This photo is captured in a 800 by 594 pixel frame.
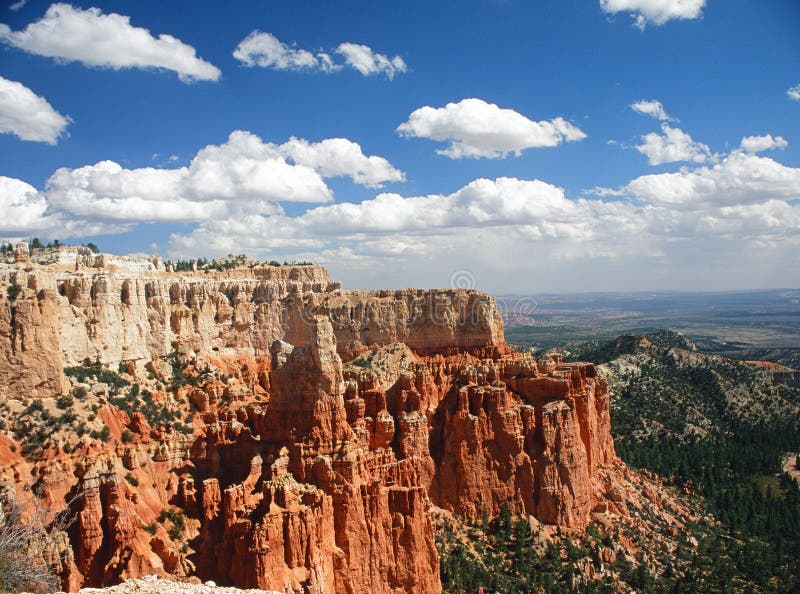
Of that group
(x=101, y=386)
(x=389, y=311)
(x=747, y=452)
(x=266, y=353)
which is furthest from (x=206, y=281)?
(x=747, y=452)

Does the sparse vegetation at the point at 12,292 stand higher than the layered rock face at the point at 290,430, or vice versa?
the sparse vegetation at the point at 12,292

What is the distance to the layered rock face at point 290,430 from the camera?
120 feet

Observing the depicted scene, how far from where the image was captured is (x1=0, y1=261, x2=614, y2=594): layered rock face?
120 feet

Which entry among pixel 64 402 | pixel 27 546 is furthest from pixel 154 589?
pixel 64 402

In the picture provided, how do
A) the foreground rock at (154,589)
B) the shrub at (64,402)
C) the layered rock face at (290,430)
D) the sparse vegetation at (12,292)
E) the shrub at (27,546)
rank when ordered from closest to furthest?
the foreground rock at (154,589), the shrub at (27,546), the layered rock face at (290,430), the shrub at (64,402), the sparse vegetation at (12,292)

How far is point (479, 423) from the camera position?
57.0m

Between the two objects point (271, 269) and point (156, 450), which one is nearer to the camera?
point (156, 450)

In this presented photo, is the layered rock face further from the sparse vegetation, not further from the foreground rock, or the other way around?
the foreground rock

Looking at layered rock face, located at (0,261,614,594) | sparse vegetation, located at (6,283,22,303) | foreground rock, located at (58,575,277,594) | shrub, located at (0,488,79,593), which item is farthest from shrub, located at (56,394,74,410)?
foreground rock, located at (58,575,277,594)

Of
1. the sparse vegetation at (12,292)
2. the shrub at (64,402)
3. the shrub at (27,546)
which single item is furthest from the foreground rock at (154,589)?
the sparse vegetation at (12,292)

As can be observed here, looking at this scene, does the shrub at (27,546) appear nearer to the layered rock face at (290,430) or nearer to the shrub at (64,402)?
the layered rock face at (290,430)

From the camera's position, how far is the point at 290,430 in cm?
4294

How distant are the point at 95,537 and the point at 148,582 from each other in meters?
12.1

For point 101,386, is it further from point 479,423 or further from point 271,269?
point 271,269
